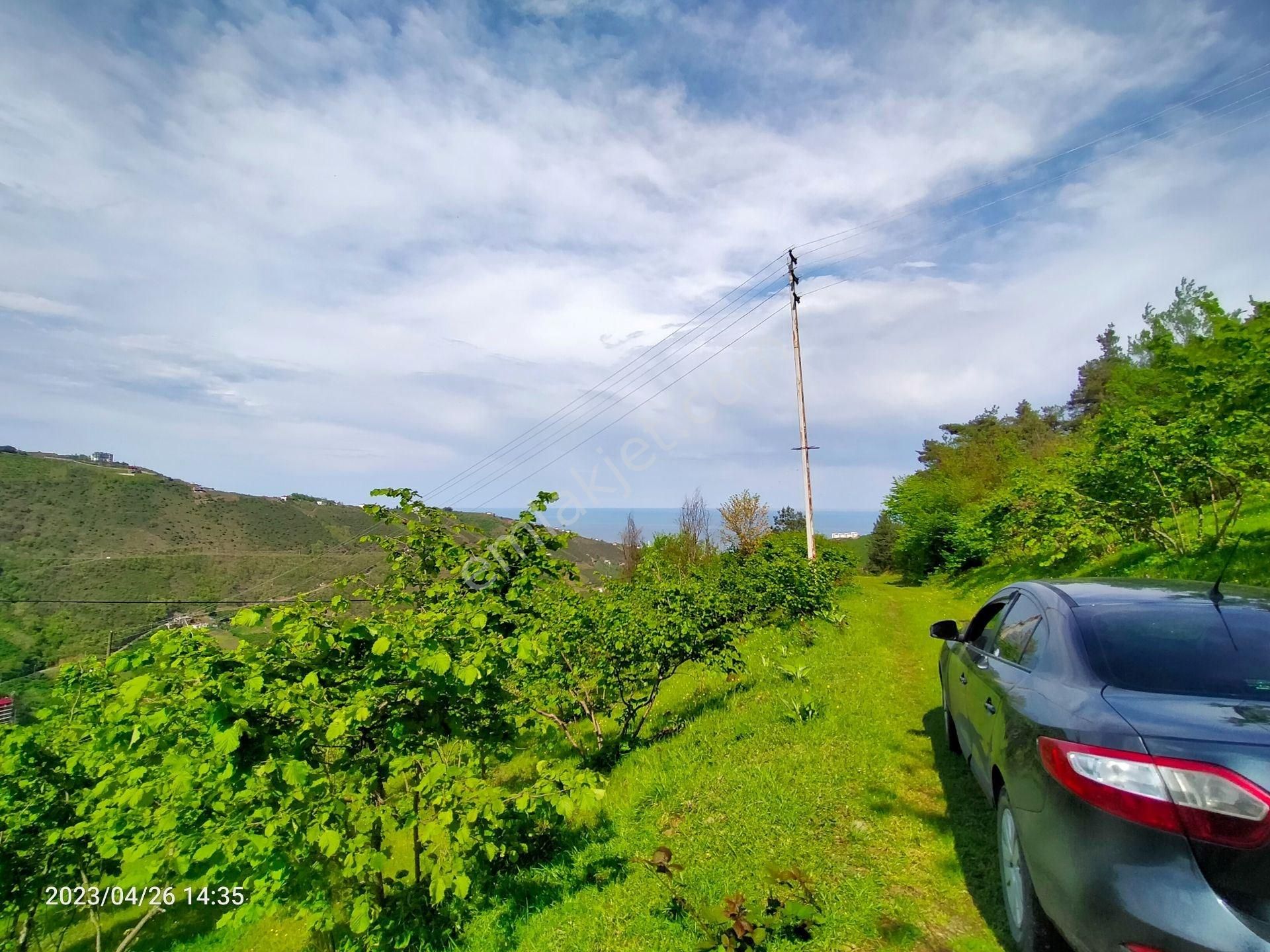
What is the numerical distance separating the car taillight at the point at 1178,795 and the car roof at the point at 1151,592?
1.37 metres

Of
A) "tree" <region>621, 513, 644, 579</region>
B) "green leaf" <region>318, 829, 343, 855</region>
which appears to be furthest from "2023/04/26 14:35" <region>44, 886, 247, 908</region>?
"tree" <region>621, 513, 644, 579</region>

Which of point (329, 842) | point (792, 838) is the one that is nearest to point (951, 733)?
point (792, 838)

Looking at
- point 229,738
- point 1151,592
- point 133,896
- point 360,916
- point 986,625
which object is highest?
point 1151,592

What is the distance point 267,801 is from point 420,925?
158cm

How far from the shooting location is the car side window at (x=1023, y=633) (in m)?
3.17

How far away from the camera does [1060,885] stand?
2.20 m

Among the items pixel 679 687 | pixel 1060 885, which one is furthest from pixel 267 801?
pixel 679 687

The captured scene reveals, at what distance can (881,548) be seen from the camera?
51.5 meters

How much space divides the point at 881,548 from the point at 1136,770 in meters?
53.6

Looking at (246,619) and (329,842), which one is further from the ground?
(246,619)

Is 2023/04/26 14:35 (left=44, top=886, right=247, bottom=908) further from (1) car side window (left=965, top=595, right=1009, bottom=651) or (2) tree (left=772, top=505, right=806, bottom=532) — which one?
(2) tree (left=772, top=505, right=806, bottom=532)

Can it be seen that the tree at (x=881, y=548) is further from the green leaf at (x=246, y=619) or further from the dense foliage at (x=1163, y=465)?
the green leaf at (x=246, y=619)

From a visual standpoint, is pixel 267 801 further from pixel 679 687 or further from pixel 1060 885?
pixel 679 687

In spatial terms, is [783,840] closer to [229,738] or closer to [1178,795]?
[1178,795]
